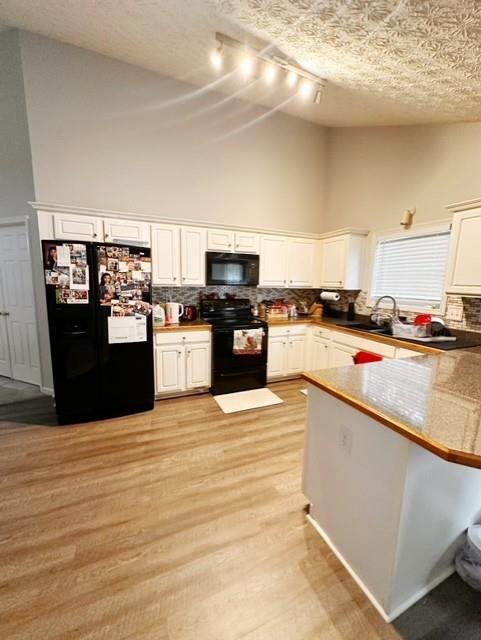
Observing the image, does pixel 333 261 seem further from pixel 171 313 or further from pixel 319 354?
pixel 171 313

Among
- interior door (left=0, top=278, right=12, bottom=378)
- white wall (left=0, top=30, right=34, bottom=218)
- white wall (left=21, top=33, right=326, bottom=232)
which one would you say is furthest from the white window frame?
interior door (left=0, top=278, right=12, bottom=378)

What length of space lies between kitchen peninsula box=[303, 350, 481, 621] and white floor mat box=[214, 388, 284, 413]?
5.27ft

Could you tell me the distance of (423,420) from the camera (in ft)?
3.48

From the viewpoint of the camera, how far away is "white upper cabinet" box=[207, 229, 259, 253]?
140 inches

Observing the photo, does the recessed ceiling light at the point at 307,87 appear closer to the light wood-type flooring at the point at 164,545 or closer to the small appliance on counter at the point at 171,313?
the small appliance on counter at the point at 171,313

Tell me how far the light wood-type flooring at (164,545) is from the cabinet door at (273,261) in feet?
7.23

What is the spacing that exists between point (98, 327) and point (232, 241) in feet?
6.41

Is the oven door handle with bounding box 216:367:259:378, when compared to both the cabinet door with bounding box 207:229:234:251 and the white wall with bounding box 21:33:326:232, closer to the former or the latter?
the cabinet door with bounding box 207:229:234:251

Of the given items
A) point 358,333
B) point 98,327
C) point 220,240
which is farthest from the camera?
point 220,240

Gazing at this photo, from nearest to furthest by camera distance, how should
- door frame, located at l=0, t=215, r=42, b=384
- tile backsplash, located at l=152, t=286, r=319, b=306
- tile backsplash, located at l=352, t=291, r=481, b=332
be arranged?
tile backsplash, located at l=352, t=291, r=481, b=332 < door frame, located at l=0, t=215, r=42, b=384 < tile backsplash, located at l=152, t=286, r=319, b=306

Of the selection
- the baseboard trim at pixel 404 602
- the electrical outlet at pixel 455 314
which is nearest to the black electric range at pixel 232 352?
the electrical outlet at pixel 455 314

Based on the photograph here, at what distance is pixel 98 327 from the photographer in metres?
2.71

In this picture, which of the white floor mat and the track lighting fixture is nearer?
the track lighting fixture

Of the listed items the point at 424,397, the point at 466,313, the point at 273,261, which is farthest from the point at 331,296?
the point at 424,397
